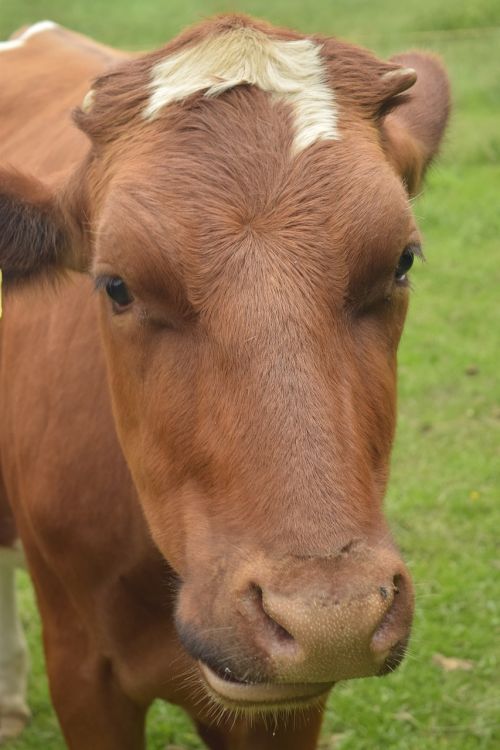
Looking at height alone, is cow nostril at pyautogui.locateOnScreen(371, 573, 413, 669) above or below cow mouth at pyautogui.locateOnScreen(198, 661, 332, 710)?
above

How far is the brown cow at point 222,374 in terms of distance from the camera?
2.62 metres

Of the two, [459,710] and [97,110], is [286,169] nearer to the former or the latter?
[97,110]

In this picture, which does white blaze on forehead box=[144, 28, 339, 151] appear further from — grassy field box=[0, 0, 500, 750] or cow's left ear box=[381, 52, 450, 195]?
grassy field box=[0, 0, 500, 750]

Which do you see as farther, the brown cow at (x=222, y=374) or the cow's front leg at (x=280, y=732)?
the cow's front leg at (x=280, y=732)

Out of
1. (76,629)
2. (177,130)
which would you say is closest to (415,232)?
(177,130)

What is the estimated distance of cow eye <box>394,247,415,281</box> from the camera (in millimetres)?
3055

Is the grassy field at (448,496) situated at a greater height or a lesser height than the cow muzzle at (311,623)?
lesser

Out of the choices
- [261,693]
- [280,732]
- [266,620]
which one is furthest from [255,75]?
[280,732]

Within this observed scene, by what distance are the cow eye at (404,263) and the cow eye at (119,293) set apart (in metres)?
0.64

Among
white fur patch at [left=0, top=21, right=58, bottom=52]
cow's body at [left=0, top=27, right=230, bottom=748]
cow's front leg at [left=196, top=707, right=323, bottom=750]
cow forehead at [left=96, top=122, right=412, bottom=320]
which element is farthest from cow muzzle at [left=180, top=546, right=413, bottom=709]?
white fur patch at [left=0, top=21, right=58, bottom=52]

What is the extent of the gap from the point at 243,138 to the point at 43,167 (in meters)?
1.65

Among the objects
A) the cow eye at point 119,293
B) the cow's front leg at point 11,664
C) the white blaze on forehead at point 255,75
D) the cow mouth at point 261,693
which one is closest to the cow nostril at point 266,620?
the cow mouth at point 261,693

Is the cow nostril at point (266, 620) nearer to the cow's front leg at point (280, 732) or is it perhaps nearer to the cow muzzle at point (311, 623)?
the cow muzzle at point (311, 623)

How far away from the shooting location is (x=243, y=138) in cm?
302
